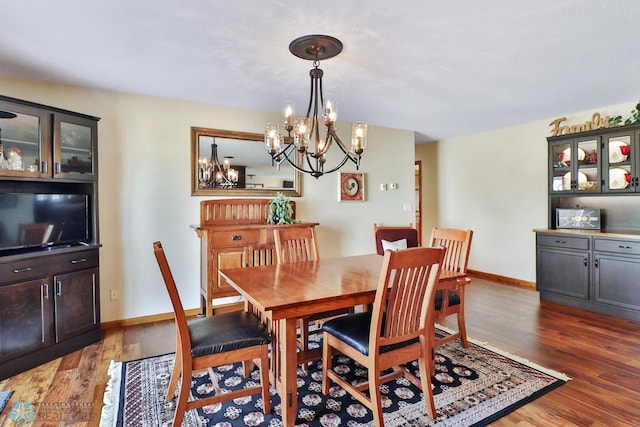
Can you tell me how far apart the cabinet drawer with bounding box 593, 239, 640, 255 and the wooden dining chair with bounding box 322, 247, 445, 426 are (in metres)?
2.91

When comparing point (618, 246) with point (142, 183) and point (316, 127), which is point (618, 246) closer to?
point (316, 127)

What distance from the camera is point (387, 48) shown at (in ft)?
8.27

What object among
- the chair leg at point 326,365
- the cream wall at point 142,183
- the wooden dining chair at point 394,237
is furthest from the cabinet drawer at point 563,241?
the cream wall at point 142,183

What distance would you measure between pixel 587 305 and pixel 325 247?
121 inches

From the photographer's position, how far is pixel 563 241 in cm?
411

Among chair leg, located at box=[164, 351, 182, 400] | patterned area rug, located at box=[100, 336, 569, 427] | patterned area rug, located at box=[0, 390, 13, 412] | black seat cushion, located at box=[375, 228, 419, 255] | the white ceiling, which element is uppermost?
the white ceiling

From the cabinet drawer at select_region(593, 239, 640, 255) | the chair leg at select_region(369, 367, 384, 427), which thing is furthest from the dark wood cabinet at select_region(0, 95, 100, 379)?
the cabinet drawer at select_region(593, 239, 640, 255)

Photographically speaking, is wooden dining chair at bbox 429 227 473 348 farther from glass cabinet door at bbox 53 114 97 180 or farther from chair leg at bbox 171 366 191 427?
glass cabinet door at bbox 53 114 97 180

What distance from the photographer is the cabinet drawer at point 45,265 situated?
2.49 m

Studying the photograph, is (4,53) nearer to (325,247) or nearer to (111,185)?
(111,185)

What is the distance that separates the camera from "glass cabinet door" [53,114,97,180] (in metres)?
2.84

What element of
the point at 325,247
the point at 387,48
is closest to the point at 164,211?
the point at 325,247

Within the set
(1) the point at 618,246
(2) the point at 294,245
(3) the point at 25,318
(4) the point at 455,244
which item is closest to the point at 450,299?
(4) the point at 455,244

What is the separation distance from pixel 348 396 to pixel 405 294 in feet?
2.81
